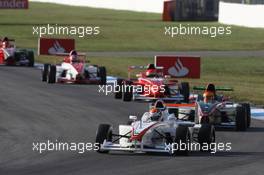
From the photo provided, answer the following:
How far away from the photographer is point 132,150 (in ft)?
64.5

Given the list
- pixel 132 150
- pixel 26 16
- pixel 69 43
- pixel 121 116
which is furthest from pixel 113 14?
pixel 132 150

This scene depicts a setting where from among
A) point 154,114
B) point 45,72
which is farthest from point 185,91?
point 154,114

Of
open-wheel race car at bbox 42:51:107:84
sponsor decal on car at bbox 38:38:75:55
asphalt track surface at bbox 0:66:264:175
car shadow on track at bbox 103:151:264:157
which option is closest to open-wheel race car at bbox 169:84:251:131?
asphalt track surface at bbox 0:66:264:175

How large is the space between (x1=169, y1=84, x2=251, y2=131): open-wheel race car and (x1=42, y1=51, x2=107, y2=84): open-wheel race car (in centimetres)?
1117

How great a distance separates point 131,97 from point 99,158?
11068mm

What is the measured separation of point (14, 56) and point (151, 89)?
1469 cm

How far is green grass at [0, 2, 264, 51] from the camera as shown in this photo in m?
60.5

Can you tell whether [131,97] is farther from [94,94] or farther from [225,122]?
[225,122]

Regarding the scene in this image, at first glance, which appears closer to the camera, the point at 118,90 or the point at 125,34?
the point at 118,90

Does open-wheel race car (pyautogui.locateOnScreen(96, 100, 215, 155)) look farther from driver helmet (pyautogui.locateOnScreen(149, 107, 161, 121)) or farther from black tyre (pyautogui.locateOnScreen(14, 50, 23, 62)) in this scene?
black tyre (pyautogui.locateOnScreen(14, 50, 23, 62))

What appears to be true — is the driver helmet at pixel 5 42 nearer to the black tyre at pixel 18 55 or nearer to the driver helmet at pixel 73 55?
the black tyre at pixel 18 55

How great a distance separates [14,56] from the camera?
43312mm

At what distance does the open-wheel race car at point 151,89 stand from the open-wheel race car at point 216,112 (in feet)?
16.1

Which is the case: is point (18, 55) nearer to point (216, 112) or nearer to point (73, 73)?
point (73, 73)
